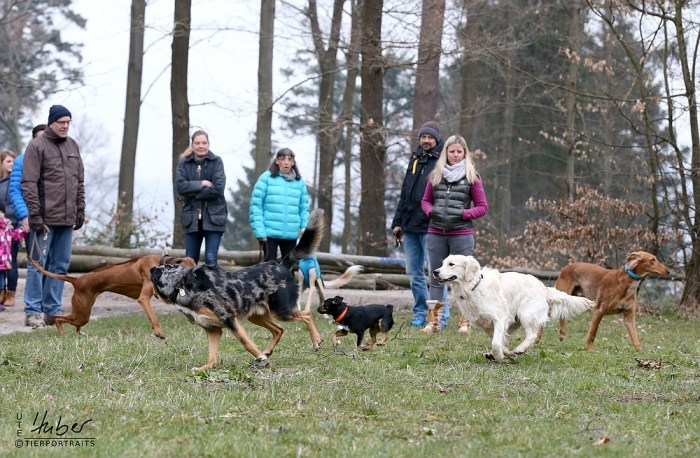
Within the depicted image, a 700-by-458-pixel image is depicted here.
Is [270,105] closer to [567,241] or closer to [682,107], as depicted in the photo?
[567,241]

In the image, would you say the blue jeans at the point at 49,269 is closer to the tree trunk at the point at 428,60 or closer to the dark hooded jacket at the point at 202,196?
the dark hooded jacket at the point at 202,196

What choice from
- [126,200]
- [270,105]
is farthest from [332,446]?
[126,200]

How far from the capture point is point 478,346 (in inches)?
399

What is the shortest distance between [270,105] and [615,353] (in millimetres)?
13523

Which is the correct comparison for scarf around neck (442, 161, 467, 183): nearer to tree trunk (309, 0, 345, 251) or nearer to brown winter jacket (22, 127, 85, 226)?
brown winter jacket (22, 127, 85, 226)

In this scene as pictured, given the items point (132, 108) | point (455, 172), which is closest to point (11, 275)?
point (455, 172)

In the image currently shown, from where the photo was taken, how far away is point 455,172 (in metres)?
11.1

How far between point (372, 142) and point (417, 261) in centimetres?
851

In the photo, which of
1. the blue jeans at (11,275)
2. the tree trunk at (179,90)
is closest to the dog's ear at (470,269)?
the blue jeans at (11,275)

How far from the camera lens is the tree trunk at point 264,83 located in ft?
72.2

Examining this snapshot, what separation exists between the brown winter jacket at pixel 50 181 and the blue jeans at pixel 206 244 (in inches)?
62.4

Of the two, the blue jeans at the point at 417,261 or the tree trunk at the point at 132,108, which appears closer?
the blue jeans at the point at 417,261

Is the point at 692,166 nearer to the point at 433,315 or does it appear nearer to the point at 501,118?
the point at 433,315

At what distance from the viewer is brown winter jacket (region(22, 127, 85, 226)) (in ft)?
37.6
